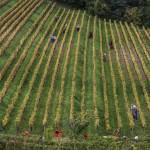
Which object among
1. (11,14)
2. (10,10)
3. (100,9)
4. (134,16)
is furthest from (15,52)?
(134,16)

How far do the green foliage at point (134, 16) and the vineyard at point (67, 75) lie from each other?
7405mm

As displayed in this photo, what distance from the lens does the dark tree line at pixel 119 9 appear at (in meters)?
54.3

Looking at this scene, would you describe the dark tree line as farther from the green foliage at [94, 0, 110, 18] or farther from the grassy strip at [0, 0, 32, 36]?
the grassy strip at [0, 0, 32, 36]

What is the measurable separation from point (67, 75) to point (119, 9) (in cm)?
3366

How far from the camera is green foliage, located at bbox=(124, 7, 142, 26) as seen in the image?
54.3 metres

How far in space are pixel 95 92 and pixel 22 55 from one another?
35.2 ft

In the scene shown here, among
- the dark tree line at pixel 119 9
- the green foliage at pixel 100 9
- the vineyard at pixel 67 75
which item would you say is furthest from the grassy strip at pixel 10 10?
the green foliage at pixel 100 9

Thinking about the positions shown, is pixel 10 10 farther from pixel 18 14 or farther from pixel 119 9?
pixel 119 9

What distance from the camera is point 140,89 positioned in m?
29.6

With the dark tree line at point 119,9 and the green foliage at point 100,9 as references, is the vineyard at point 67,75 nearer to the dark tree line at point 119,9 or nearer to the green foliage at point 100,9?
the green foliage at point 100,9

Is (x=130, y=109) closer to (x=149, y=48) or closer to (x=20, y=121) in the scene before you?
(x=20, y=121)

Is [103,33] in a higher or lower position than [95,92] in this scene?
higher

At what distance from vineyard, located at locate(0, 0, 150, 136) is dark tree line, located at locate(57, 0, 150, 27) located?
804 centimetres

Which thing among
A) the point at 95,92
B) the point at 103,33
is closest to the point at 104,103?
the point at 95,92
